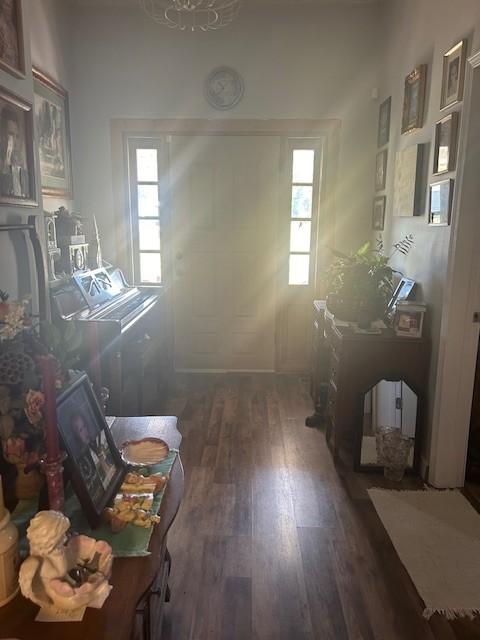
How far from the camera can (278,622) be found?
174cm

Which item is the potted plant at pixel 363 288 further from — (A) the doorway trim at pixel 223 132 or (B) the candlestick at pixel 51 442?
(B) the candlestick at pixel 51 442

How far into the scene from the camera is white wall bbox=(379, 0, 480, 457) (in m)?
2.42

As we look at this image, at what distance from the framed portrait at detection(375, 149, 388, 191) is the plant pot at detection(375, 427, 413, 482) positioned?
193cm

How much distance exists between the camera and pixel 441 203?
8.24ft

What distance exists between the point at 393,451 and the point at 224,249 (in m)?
2.33

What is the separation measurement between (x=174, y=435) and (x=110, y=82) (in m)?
3.37

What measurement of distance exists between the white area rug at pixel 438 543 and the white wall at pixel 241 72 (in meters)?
2.48

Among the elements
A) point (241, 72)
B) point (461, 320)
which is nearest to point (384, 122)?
point (241, 72)

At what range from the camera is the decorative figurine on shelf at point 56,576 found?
0.86 meters

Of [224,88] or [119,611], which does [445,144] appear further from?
[119,611]

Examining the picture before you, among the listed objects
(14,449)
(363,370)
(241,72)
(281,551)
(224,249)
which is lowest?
(281,551)

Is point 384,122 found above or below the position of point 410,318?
above

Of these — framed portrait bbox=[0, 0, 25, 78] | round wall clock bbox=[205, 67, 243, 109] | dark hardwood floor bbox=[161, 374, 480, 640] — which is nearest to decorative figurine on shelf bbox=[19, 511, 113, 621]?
dark hardwood floor bbox=[161, 374, 480, 640]

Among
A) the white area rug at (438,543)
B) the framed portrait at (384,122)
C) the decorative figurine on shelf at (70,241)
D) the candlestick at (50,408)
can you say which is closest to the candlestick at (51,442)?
the candlestick at (50,408)
